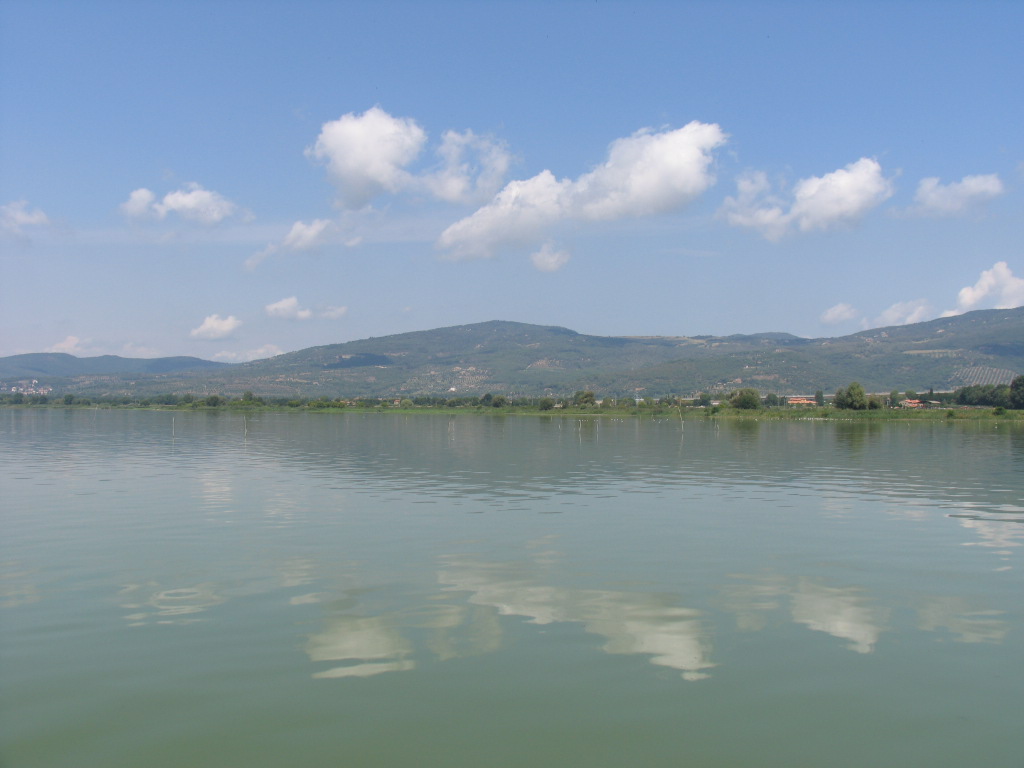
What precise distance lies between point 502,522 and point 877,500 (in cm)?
1550

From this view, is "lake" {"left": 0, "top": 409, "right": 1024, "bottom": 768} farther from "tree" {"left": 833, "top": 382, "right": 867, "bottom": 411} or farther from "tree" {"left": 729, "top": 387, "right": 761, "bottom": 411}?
"tree" {"left": 729, "top": 387, "right": 761, "bottom": 411}

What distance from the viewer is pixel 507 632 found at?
1297cm

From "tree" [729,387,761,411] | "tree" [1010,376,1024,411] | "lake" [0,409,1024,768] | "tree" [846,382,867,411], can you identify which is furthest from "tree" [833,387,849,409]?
"lake" [0,409,1024,768]

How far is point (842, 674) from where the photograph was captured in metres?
11.2

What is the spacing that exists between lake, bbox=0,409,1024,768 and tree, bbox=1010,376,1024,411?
13677cm

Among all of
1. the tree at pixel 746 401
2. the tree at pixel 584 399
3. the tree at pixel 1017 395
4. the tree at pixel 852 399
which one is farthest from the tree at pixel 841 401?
the tree at pixel 584 399

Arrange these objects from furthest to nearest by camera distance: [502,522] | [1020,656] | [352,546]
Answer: [502,522] → [352,546] → [1020,656]

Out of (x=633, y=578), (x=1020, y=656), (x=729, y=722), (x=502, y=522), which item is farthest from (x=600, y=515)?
(x=729, y=722)

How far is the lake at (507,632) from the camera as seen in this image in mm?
9180

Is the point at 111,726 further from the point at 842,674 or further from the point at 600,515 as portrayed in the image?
the point at 600,515

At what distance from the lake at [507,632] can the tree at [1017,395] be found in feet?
449

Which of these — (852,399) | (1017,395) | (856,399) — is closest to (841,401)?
(852,399)

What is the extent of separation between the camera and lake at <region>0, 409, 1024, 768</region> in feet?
30.1

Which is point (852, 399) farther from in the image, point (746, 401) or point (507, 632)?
point (507, 632)
